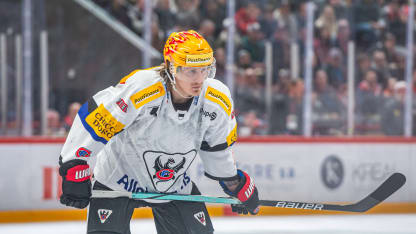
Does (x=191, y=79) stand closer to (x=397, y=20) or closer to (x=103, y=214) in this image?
(x=103, y=214)

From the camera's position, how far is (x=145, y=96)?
2.31 meters

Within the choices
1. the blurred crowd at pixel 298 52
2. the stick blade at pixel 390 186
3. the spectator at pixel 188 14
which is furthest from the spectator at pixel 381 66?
the stick blade at pixel 390 186

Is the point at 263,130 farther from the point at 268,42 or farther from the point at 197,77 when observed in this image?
the point at 197,77

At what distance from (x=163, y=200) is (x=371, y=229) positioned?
2761 millimetres

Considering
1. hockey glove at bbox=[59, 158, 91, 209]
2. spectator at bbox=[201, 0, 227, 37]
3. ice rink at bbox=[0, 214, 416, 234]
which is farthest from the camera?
spectator at bbox=[201, 0, 227, 37]

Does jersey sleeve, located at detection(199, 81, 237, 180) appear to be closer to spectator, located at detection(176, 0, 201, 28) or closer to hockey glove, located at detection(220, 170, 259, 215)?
hockey glove, located at detection(220, 170, 259, 215)

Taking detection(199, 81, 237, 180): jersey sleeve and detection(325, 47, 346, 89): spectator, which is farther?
detection(325, 47, 346, 89): spectator

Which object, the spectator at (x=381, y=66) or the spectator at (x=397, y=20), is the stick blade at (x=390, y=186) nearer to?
the spectator at (x=381, y=66)

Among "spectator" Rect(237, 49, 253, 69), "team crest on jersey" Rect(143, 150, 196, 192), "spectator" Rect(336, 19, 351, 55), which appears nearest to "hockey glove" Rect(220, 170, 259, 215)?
"team crest on jersey" Rect(143, 150, 196, 192)

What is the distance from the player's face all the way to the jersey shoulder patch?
105 millimetres

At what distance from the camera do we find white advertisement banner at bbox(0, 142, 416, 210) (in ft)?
16.9

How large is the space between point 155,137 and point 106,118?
0.20 meters

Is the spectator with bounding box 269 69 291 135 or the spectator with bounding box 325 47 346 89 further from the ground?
the spectator with bounding box 325 47 346 89

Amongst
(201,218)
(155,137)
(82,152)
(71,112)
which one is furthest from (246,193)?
(71,112)
